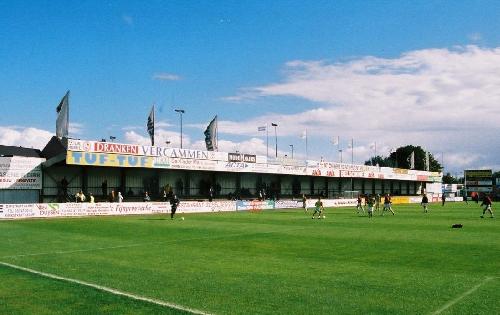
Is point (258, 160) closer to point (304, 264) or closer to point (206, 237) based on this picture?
point (206, 237)

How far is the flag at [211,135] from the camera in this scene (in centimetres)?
5688

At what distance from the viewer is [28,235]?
22.6 metres

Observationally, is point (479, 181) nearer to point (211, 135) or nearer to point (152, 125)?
point (211, 135)

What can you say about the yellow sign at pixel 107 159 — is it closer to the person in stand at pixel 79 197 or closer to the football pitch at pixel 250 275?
the person in stand at pixel 79 197

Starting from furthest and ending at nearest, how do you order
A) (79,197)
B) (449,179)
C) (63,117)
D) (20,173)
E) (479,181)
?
(449,179)
(479,181)
(63,117)
(79,197)
(20,173)

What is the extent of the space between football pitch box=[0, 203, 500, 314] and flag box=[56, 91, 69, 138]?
81.6 ft

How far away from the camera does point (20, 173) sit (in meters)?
41.3

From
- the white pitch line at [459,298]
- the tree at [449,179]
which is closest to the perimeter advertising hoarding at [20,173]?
the white pitch line at [459,298]

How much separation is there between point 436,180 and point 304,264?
104m

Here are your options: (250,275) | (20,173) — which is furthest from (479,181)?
(250,275)

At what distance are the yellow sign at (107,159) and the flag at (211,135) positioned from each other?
1009 centimetres

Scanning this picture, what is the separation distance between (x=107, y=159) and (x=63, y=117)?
5.54 m

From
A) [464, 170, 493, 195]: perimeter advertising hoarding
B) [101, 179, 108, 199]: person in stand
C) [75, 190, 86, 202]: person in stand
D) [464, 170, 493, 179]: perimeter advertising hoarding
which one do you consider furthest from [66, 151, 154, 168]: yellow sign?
[464, 170, 493, 179]: perimeter advertising hoarding

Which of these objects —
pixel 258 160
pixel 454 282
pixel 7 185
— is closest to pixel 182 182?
pixel 258 160
